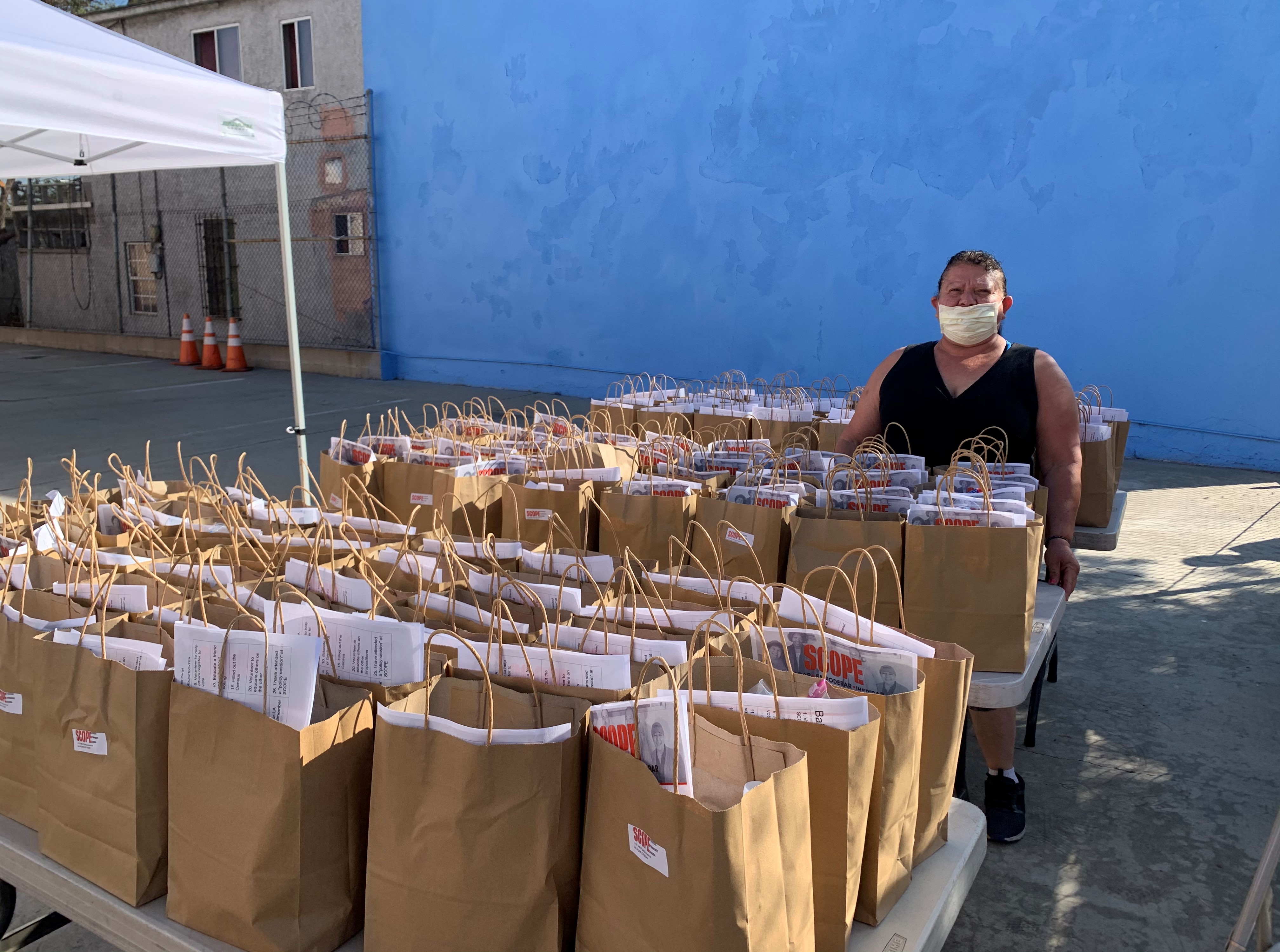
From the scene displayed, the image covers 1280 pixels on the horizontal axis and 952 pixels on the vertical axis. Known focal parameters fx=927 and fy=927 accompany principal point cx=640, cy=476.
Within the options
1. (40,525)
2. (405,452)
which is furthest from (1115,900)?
(40,525)

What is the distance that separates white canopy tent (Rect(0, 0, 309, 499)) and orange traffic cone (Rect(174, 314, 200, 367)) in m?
10.2

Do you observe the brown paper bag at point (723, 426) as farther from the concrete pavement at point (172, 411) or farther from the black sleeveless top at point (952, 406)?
the concrete pavement at point (172, 411)

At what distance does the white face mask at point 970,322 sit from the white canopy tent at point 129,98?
2.11 m

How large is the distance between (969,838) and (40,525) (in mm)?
2354

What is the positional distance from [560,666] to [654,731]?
26 cm

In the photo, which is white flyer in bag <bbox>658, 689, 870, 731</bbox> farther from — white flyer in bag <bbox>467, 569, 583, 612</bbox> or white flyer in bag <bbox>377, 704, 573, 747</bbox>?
white flyer in bag <bbox>467, 569, 583, 612</bbox>

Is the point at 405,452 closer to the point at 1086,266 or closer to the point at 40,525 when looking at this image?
the point at 40,525

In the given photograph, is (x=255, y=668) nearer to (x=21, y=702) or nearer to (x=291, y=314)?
(x=21, y=702)

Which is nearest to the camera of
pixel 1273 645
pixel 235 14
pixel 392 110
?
pixel 1273 645

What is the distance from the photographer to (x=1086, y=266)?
7.80 m

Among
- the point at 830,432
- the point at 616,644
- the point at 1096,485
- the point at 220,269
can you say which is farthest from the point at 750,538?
the point at 220,269

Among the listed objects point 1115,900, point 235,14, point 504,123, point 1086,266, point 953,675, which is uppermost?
point 235,14

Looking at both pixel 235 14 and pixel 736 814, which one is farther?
pixel 235 14

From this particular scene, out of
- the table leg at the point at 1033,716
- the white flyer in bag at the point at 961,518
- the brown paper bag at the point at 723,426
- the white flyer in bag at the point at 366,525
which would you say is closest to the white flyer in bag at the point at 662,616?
the white flyer in bag at the point at 961,518
